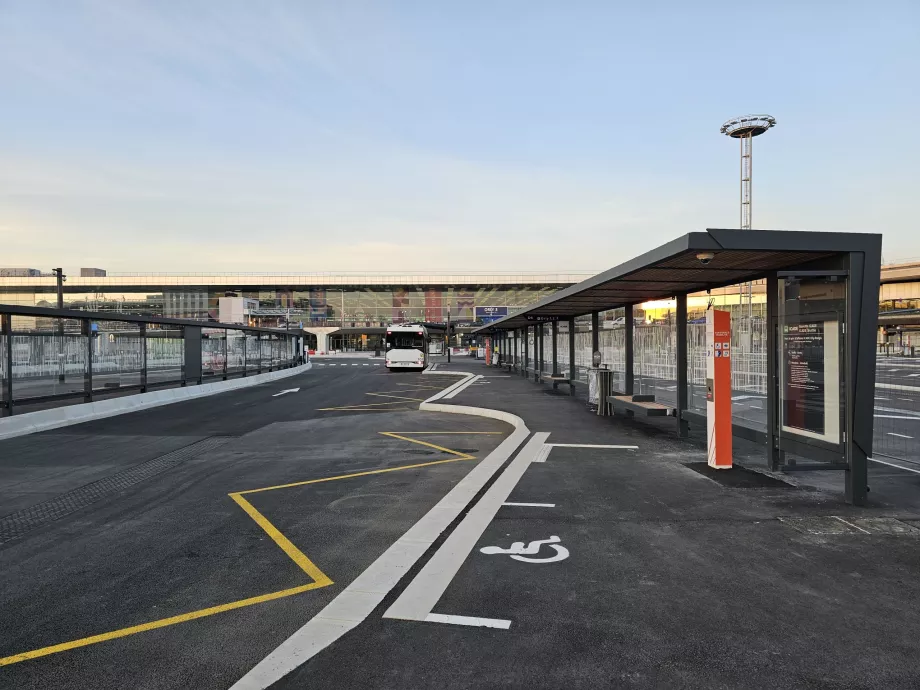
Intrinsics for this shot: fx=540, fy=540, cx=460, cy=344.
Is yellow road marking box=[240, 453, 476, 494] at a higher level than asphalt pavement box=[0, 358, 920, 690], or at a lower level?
lower

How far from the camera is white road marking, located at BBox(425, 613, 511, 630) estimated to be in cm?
363

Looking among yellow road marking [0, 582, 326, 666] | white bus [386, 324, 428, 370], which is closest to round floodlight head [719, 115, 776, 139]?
white bus [386, 324, 428, 370]

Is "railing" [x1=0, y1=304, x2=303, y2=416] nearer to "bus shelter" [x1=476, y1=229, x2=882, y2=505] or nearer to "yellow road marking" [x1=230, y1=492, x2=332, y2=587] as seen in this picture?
"yellow road marking" [x1=230, y1=492, x2=332, y2=587]

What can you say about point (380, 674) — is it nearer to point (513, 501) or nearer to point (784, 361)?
point (513, 501)

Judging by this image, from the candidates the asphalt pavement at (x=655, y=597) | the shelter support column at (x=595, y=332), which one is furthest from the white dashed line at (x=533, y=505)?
the shelter support column at (x=595, y=332)

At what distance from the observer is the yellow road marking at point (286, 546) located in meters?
4.42

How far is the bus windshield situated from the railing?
48.4ft

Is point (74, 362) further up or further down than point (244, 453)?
further up

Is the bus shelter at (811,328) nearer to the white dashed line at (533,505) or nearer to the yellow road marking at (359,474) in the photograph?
the white dashed line at (533,505)

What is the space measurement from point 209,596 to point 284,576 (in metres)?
0.57

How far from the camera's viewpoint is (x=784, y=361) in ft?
24.2

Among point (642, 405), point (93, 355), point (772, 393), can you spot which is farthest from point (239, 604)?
point (93, 355)

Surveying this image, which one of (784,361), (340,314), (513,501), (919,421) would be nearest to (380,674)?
(513,501)

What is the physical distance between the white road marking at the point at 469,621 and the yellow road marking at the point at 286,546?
1021 mm
